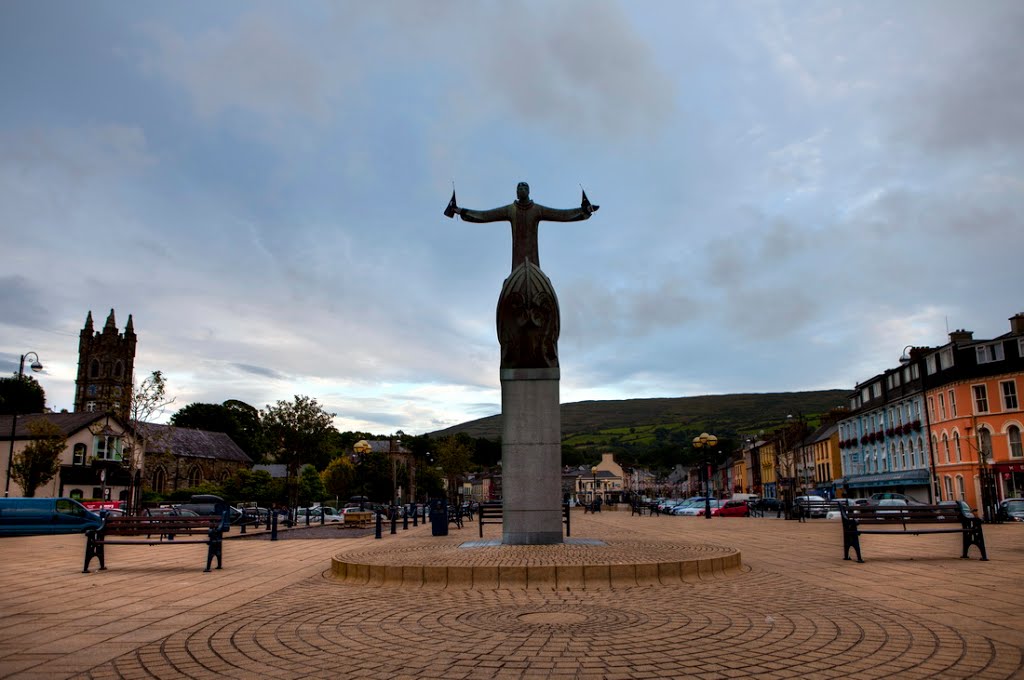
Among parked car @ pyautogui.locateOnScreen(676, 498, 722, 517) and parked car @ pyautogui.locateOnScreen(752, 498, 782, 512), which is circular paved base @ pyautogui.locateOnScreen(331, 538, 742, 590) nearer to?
parked car @ pyautogui.locateOnScreen(676, 498, 722, 517)

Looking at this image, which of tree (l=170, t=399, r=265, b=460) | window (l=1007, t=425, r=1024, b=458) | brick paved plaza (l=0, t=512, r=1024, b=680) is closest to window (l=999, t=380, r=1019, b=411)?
window (l=1007, t=425, r=1024, b=458)

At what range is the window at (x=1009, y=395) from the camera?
45.0 m

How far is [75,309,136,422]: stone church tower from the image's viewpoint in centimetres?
12488

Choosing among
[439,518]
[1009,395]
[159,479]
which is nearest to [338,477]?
[159,479]

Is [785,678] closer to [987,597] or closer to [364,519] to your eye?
[987,597]

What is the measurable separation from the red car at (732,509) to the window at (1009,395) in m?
17.5

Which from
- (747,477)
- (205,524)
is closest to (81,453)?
(205,524)

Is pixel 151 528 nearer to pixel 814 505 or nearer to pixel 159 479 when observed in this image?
pixel 814 505

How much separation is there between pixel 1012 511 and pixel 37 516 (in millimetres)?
39873

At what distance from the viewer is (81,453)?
56.5 metres

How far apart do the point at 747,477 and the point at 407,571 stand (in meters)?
104

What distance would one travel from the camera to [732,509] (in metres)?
45.8

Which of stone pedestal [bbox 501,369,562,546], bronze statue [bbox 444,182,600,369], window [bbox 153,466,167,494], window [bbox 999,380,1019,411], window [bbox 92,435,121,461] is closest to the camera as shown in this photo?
stone pedestal [bbox 501,369,562,546]

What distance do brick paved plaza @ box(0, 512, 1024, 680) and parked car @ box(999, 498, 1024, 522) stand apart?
22.8m
